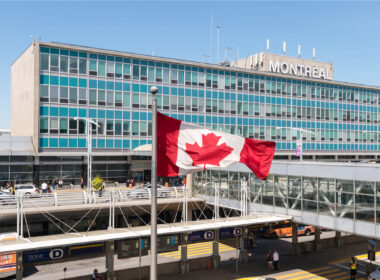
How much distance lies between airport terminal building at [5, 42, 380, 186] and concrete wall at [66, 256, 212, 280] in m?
29.3

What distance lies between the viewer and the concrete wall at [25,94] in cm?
5566

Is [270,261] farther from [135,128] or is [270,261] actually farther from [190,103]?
[190,103]

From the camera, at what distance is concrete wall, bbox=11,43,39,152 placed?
55656mm

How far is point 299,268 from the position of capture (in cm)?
3356

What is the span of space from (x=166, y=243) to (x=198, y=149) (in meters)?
9.42

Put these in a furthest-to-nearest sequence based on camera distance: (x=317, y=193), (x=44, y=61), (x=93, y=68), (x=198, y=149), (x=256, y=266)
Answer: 1. (x=93, y=68)
2. (x=44, y=61)
3. (x=256, y=266)
4. (x=317, y=193)
5. (x=198, y=149)

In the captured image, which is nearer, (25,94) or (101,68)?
(25,94)

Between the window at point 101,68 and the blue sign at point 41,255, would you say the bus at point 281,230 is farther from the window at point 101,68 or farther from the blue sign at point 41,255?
the window at point 101,68

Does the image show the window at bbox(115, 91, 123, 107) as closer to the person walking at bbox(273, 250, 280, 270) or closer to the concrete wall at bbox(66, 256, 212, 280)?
the concrete wall at bbox(66, 256, 212, 280)

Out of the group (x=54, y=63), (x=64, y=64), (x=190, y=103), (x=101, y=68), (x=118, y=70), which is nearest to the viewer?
(x=54, y=63)

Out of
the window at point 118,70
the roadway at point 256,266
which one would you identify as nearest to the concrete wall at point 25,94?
the window at point 118,70

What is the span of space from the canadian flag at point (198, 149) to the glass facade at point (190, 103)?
42203mm

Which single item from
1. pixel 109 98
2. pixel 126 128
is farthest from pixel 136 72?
pixel 126 128

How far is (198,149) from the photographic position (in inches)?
787
